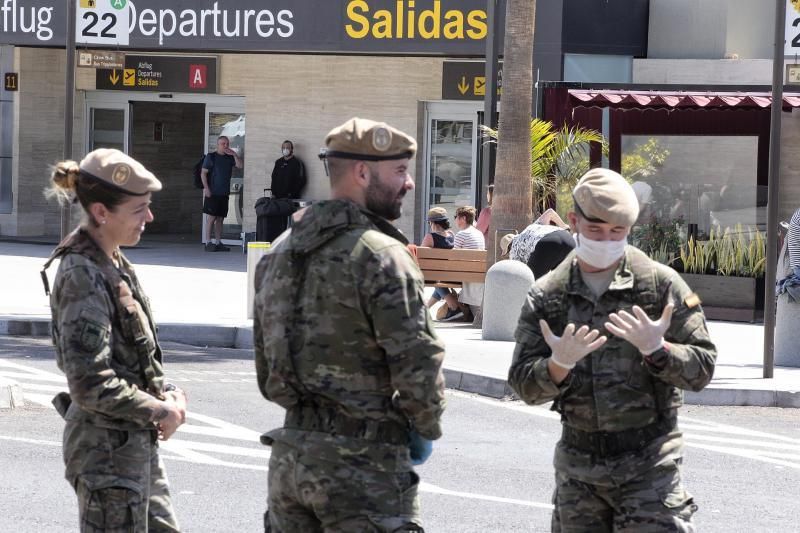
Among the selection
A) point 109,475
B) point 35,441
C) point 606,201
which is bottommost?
point 35,441

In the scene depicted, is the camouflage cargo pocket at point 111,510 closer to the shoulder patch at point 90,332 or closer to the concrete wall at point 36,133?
the shoulder patch at point 90,332

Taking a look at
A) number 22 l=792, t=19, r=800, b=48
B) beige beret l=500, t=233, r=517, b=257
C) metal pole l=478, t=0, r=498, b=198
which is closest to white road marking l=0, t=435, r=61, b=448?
beige beret l=500, t=233, r=517, b=257

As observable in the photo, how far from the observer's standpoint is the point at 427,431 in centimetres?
370

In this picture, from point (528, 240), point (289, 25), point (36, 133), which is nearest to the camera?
point (528, 240)

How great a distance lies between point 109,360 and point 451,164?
18.3 meters

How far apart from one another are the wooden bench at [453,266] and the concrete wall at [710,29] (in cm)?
572

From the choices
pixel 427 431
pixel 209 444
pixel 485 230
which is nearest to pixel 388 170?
pixel 427 431

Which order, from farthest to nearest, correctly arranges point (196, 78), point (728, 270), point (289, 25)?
point (196, 78) → point (289, 25) → point (728, 270)

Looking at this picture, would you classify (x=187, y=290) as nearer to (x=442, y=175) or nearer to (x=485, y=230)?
(x=485, y=230)

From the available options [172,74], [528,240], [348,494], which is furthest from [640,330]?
[172,74]

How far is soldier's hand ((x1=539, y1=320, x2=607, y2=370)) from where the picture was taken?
159 inches

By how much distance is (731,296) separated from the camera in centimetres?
1650

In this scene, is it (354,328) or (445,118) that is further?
(445,118)

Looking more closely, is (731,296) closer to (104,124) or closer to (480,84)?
(480,84)
